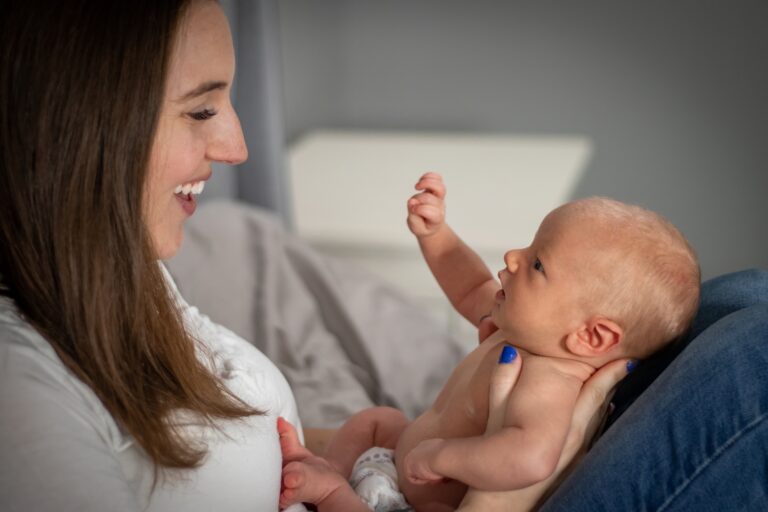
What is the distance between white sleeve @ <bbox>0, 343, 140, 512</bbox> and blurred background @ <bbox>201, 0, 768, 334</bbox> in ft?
5.64

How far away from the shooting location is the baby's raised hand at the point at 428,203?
1.26 m

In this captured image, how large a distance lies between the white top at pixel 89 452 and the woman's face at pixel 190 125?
171mm

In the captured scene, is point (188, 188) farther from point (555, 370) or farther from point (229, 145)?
point (555, 370)

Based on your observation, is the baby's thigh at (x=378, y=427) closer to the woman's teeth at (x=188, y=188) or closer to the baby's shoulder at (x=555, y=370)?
the baby's shoulder at (x=555, y=370)

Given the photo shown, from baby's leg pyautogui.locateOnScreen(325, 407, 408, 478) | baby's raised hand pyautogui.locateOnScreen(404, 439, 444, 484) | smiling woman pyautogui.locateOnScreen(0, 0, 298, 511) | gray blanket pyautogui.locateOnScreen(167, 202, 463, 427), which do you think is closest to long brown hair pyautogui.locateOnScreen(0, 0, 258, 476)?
smiling woman pyautogui.locateOnScreen(0, 0, 298, 511)

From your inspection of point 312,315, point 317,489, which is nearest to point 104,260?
point 317,489

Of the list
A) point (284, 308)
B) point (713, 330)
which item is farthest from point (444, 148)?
point (713, 330)

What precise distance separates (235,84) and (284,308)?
0.69m

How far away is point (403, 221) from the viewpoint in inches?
92.4

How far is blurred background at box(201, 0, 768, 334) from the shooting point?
269cm

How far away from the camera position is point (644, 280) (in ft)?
3.48

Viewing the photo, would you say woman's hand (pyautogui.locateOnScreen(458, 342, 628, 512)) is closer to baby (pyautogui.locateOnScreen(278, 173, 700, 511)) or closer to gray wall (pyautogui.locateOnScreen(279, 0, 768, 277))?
baby (pyautogui.locateOnScreen(278, 173, 700, 511))

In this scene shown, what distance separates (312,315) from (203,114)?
1.21m

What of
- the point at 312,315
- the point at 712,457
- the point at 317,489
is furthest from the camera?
the point at 312,315
